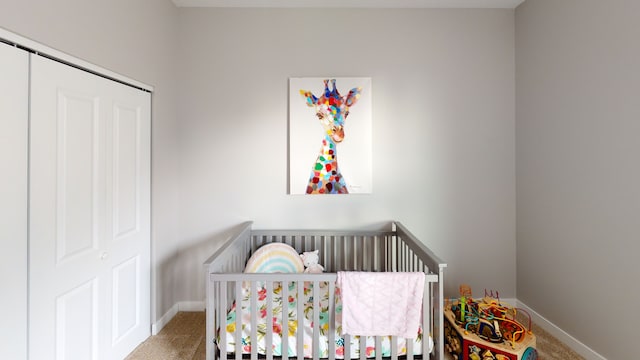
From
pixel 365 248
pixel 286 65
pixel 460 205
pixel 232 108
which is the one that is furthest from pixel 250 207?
pixel 460 205

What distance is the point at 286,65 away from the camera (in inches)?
104

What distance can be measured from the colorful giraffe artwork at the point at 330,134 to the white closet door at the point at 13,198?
1637 millimetres

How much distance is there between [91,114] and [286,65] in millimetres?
1445

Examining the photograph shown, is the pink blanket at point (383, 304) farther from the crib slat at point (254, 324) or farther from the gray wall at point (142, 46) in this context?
the gray wall at point (142, 46)

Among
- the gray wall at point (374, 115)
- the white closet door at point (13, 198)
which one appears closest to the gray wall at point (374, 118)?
the gray wall at point (374, 115)

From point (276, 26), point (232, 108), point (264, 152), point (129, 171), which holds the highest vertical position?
point (276, 26)

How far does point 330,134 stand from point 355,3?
1.06 m

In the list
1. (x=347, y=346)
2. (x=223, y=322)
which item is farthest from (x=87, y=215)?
(x=347, y=346)

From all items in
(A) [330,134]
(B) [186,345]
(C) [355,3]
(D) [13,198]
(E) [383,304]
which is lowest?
(B) [186,345]

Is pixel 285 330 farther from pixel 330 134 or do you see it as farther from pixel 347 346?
pixel 330 134

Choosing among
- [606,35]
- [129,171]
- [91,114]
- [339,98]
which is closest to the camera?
[91,114]

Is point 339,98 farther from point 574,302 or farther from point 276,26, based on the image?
point 574,302

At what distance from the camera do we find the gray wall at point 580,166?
1.75m

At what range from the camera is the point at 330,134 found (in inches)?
103
